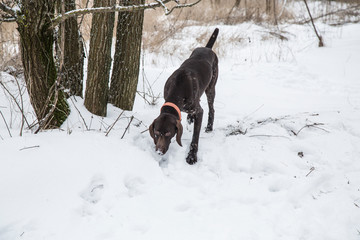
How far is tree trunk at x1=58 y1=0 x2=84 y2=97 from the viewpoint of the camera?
2947 mm

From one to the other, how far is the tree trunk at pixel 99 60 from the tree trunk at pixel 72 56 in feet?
0.81

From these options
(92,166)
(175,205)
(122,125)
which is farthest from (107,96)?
(175,205)

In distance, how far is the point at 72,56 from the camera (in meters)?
3.06

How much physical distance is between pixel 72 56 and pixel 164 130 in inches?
58.5

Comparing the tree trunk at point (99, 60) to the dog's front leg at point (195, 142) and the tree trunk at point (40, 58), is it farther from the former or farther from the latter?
the dog's front leg at point (195, 142)

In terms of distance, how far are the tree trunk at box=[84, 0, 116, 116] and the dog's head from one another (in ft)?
2.97

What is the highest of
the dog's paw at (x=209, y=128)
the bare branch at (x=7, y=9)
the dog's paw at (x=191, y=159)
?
the bare branch at (x=7, y=9)

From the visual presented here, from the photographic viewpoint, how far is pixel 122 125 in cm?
306

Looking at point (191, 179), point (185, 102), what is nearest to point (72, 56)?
point (185, 102)

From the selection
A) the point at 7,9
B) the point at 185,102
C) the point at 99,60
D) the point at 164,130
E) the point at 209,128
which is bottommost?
the point at 209,128

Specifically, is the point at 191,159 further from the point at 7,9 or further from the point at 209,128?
the point at 7,9

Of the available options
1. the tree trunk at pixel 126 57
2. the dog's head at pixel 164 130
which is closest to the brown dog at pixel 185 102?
the dog's head at pixel 164 130

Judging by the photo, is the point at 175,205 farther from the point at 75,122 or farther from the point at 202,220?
the point at 75,122

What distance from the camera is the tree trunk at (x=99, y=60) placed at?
2.84m
